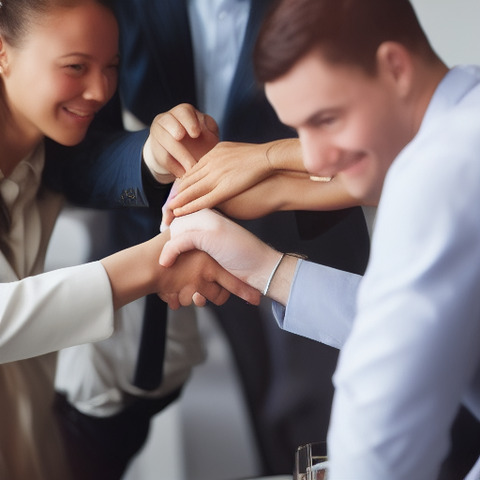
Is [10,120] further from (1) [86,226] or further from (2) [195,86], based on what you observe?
(2) [195,86]

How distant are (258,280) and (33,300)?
1.35ft

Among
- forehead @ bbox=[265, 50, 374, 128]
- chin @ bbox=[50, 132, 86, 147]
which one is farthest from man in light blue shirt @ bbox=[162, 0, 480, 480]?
chin @ bbox=[50, 132, 86, 147]

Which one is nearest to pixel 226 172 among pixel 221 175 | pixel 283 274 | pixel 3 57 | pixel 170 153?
pixel 221 175

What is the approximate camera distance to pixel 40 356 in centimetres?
148

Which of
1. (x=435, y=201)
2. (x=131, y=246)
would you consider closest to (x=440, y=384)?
(x=435, y=201)

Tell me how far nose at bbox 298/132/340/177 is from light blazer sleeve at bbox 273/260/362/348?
0.58 ft

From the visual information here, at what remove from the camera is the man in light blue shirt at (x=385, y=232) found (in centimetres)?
102

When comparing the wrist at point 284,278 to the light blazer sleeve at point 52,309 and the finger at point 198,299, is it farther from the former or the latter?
the light blazer sleeve at point 52,309

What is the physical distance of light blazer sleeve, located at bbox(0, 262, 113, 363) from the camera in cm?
138

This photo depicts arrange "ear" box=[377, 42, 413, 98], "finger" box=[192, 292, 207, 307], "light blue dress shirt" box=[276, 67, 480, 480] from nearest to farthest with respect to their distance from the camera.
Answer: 1. "light blue dress shirt" box=[276, 67, 480, 480]
2. "ear" box=[377, 42, 413, 98]
3. "finger" box=[192, 292, 207, 307]

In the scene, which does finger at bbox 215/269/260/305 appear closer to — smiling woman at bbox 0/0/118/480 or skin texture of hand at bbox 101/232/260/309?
skin texture of hand at bbox 101/232/260/309

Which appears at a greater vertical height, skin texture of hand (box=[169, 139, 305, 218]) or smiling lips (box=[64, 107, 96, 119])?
smiling lips (box=[64, 107, 96, 119])

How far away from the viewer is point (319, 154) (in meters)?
1.29

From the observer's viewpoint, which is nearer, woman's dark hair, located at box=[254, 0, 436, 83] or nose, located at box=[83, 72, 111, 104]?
woman's dark hair, located at box=[254, 0, 436, 83]
